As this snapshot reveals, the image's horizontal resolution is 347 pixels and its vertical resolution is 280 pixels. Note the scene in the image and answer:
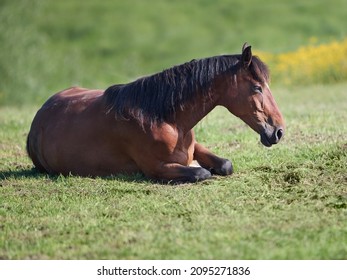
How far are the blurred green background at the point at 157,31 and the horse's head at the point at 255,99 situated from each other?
1544 cm

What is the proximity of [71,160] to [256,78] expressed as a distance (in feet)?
6.77

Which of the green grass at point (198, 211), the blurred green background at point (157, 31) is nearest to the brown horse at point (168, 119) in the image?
the green grass at point (198, 211)

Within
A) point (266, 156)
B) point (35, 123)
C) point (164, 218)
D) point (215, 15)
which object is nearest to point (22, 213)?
point (164, 218)

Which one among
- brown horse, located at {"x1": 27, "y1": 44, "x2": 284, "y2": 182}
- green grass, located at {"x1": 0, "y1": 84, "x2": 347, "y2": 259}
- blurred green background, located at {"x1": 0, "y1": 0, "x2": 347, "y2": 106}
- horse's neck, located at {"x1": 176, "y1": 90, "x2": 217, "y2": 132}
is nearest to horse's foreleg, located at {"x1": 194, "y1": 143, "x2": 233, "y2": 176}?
brown horse, located at {"x1": 27, "y1": 44, "x2": 284, "y2": 182}

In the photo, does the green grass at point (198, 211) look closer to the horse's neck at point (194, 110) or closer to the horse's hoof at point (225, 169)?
the horse's hoof at point (225, 169)

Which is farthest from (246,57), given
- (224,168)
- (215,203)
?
(215,203)

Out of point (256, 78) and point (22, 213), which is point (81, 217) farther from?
point (256, 78)

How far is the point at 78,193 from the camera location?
691 cm

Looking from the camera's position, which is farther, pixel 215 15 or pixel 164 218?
pixel 215 15

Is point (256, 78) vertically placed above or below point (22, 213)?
above

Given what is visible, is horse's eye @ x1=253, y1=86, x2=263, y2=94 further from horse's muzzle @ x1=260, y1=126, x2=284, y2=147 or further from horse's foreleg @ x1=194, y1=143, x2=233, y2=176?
horse's foreleg @ x1=194, y1=143, x2=233, y2=176

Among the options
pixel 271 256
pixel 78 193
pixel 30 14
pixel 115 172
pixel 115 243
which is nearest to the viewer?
pixel 271 256

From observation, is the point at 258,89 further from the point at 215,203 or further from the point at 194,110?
the point at 215,203

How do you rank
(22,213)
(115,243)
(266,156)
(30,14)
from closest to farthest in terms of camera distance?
(115,243)
(22,213)
(266,156)
(30,14)
